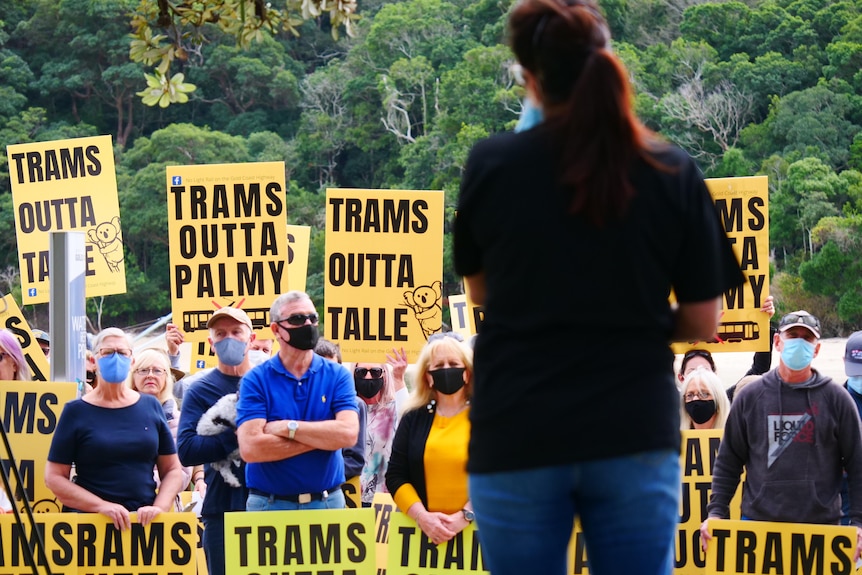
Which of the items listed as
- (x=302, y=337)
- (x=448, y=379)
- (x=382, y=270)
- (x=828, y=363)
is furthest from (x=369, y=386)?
(x=828, y=363)

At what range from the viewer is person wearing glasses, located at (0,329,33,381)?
745 centimetres

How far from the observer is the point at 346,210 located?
29.0 ft

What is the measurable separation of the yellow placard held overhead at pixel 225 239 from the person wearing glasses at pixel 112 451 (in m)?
2.40

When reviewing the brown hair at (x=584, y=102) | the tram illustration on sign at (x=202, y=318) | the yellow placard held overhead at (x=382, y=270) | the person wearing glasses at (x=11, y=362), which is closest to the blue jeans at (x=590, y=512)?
the brown hair at (x=584, y=102)

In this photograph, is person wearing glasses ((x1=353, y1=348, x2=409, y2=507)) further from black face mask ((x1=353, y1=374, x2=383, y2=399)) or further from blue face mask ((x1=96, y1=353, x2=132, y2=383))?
blue face mask ((x1=96, y1=353, x2=132, y2=383))

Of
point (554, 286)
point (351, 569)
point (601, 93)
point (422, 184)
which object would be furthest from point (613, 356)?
point (422, 184)

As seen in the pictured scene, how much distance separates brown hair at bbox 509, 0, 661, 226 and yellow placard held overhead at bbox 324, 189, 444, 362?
6126mm

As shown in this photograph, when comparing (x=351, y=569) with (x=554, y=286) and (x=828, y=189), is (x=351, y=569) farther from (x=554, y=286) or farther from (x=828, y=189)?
(x=828, y=189)

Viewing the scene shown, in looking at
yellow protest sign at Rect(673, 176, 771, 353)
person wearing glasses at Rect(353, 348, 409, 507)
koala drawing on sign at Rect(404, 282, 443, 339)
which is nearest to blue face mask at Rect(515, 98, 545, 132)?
person wearing glasses at Rect(353, 348, 409, 507)

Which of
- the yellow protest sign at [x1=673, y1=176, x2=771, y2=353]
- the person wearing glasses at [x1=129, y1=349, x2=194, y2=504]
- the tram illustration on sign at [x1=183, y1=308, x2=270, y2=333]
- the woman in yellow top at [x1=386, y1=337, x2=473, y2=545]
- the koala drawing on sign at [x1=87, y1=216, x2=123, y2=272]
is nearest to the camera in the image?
the woman in yellow top at [x1=386, y1=337, x2=473, y2=545]

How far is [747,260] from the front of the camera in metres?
8.46

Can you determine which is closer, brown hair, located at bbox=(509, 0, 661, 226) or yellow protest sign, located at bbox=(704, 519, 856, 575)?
brown hair, located at bbox=(509, 0, 661, 226)

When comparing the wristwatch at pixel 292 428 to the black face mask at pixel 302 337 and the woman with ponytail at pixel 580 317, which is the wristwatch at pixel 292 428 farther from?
the woman with ponytail at pixel 580 317

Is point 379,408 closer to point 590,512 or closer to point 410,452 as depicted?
point 410,452
